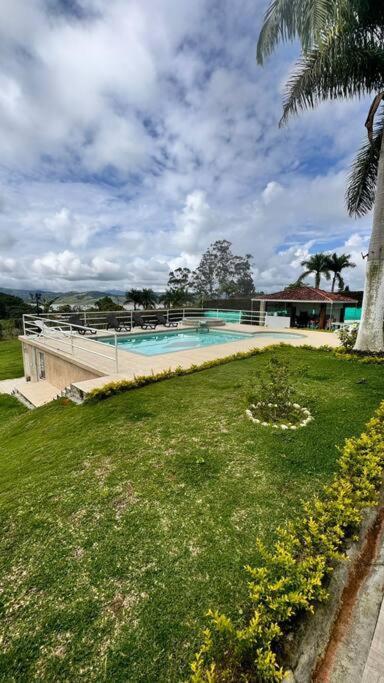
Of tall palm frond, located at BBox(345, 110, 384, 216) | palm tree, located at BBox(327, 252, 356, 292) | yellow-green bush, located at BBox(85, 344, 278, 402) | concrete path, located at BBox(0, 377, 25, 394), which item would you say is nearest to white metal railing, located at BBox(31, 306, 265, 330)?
concrete path, located at BBox(0, 377, 25, 394)

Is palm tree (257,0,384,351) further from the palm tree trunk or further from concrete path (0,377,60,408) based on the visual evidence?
concrete path (0,377,60,408)

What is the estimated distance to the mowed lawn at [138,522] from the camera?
5.69 feet

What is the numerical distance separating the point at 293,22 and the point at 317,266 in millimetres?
27937

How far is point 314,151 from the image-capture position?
41.8 ft

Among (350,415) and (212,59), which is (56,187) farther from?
(350,415)

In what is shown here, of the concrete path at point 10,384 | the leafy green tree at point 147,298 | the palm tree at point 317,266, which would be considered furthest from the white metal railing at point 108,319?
the palm tree at point 317,266

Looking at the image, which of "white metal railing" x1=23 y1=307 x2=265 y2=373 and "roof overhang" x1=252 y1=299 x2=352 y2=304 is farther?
"roof overhang" x1=252 y1=299 x2=352 y2=304

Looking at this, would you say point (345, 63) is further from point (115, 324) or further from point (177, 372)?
point (115, 324)

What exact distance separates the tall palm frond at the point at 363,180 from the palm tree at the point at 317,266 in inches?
925

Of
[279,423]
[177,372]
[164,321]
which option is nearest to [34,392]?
[177,372]

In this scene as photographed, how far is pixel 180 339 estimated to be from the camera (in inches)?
591

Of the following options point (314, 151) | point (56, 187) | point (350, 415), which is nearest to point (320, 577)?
point (350, 415)

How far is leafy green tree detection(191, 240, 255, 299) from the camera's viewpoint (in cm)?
4481

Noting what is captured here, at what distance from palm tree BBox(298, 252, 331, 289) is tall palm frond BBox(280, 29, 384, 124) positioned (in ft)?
84.0
